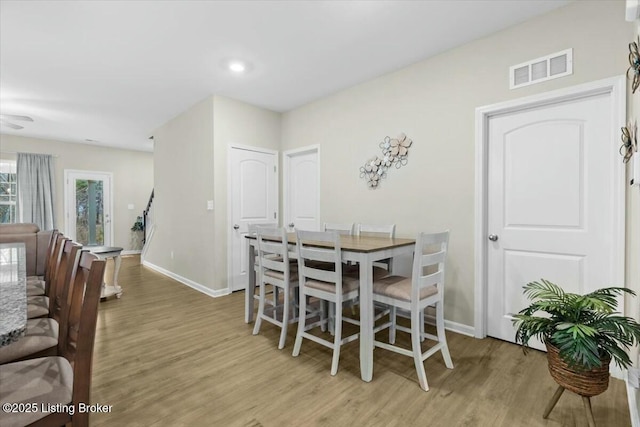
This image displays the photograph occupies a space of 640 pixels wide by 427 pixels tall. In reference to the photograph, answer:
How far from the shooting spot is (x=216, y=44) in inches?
106

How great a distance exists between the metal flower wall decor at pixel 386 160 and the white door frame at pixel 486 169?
27.4 inches

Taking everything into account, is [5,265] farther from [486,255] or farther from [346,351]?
Answer: [486,255]

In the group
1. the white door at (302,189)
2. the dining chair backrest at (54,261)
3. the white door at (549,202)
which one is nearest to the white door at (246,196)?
the white door at (302,189)

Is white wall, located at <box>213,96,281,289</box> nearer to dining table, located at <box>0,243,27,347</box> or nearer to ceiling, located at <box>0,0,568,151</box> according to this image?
ceiling, located at <box>0,0,568,151</box>

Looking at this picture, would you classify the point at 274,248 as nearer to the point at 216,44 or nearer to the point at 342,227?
the point at 342,227

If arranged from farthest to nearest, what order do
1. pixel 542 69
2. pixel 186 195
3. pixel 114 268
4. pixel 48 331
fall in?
pixel 186 195 → pixel 114 268 → pixel 542 69 → pixel 48 331

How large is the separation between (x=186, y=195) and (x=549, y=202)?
4.37 meters

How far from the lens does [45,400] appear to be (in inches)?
38.7

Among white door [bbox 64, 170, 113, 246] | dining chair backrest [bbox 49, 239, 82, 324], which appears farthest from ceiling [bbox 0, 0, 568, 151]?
white door [bbox 64, 170, 113, 246]

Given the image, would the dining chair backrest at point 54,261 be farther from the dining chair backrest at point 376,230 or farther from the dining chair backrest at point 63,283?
the dining chair backrest at point 376,230

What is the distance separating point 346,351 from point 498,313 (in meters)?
1.36

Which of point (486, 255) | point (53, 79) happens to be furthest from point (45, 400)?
point (53, 79)

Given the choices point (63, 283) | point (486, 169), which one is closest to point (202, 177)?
point (63, 283)

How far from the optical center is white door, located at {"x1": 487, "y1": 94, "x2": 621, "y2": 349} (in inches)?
81.6
